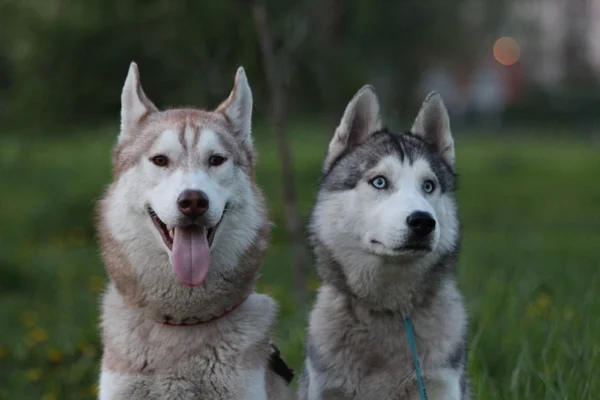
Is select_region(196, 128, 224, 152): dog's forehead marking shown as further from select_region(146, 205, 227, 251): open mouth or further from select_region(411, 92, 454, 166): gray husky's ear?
select_region(411, 92, 454, 166): gray husky's ear

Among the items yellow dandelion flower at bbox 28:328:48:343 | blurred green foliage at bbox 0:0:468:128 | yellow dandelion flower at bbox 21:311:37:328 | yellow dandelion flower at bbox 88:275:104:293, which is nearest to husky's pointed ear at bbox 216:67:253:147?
yellow dandelion flower at bbox 28:328:48:343

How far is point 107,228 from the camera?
4.63m

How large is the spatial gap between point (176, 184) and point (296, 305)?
4340 mm

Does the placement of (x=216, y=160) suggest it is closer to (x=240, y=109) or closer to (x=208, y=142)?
(x=208, y=142)

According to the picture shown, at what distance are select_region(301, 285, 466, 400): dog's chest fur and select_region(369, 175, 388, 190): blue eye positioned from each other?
597 millimetres

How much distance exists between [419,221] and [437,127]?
35.3 inches

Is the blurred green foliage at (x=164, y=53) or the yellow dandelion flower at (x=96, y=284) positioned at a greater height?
the blurred green foliage at (x=164, y=53)

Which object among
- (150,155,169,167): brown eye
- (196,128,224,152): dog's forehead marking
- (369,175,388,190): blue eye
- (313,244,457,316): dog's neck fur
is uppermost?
(196,128,224,152): dog's forehead marking

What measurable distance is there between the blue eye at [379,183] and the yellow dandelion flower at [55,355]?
3589 mm

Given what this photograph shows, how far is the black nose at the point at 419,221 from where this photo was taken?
441cm

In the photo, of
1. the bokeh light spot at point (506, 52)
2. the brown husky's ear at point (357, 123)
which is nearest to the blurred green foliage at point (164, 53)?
the brown husky's ear at point (357, 123)

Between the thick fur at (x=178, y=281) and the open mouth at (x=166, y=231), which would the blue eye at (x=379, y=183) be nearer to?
the thick fur at (x=178, y=281)

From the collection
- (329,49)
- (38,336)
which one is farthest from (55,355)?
(329,49)

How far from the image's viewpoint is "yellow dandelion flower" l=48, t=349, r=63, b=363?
23.9ft
